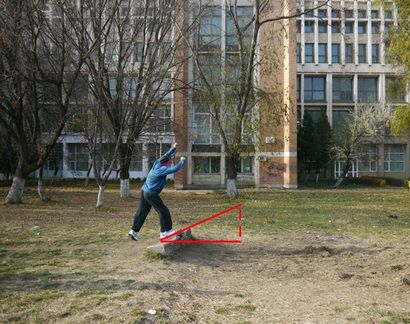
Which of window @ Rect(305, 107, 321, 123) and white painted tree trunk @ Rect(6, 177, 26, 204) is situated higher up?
window @ Rect(305, 107, 321, 123)

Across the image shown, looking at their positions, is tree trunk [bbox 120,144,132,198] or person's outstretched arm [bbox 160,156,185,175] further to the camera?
tree trunk [bbox 120,144,132,198]

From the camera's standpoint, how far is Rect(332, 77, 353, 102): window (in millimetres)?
52406

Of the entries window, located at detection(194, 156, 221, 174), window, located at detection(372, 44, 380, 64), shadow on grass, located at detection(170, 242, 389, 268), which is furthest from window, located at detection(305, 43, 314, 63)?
shadow on grass, located at detection(170, 242, 389, 268)

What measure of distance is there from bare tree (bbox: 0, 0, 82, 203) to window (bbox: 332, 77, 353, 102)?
39044mm

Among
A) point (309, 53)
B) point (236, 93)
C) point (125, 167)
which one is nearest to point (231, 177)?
point (236, 93)

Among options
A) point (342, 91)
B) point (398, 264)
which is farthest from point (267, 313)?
point (342, 91)

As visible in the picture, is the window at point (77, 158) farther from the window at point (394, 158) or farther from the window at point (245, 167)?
the window at point (394, 158)

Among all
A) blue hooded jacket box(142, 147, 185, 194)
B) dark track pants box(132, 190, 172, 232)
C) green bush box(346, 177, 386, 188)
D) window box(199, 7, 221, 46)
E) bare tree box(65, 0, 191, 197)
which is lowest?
green bush box(346, 177, 386, 188)

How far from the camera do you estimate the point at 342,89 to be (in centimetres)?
5262

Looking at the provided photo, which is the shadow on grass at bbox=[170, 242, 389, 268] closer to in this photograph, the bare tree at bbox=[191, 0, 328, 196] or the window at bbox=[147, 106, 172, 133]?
the bare tree at bbox=[191, 0, 328, 196]

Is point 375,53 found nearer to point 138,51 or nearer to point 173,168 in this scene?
point 138,51

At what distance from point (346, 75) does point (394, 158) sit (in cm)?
1108

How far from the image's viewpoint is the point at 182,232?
893cm

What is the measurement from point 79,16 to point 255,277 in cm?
1403
